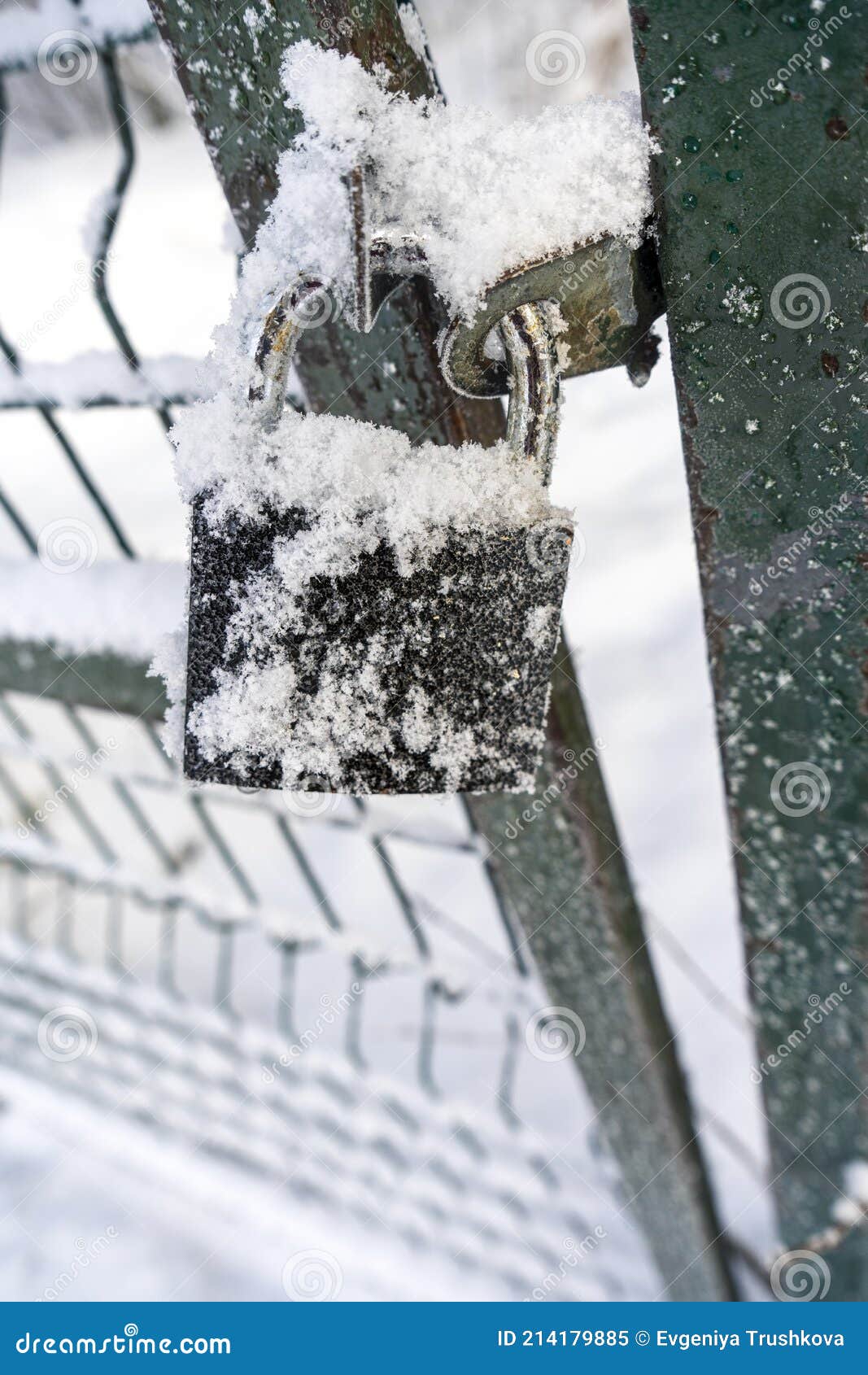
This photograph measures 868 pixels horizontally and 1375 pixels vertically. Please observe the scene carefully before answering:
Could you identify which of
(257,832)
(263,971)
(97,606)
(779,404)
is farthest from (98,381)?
(257,832)

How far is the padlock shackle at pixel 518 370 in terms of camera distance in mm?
479

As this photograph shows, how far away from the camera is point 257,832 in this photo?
8.71ft

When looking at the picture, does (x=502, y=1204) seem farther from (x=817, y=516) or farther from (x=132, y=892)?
(x=817, y=516)

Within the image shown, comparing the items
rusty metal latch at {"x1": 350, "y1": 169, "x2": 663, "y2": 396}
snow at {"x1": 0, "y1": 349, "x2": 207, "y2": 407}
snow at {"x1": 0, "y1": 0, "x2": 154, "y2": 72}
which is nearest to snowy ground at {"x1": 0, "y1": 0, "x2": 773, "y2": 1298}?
snow at {"x1": 0, "y1": 349, "x2": 207, "y2": 407}

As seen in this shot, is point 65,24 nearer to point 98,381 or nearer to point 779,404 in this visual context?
point 98,381

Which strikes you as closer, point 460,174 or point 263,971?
point 460,174

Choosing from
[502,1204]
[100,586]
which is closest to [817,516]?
[100,586]

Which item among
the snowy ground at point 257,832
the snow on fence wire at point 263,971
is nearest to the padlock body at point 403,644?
the snowy ground at point 257,832

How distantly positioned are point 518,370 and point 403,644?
175 millimetres

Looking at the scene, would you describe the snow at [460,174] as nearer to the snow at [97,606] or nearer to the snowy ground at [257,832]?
the snowy ground at [257,832]

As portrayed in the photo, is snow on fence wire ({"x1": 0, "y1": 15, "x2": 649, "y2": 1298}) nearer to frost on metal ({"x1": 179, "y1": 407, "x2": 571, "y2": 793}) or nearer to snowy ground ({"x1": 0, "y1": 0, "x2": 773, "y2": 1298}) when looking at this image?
snowy ground ({"x1": 0, "y1": 0, "x2": 773, "y2": 1298})

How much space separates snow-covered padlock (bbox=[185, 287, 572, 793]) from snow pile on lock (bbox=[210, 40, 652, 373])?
0.04 metres

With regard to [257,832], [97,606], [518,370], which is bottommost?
[257,832]

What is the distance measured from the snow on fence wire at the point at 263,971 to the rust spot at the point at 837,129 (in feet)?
2.09
